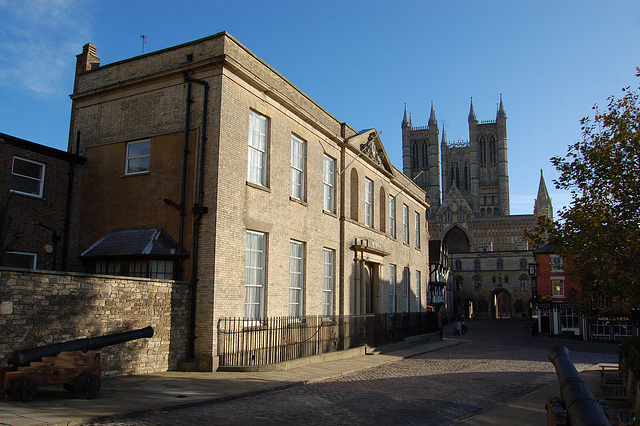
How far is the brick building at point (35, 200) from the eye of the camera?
50.1ft

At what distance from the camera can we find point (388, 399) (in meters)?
11.1

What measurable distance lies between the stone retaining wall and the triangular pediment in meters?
11.8

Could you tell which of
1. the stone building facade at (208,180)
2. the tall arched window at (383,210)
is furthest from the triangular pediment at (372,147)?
the stone building facade at (208,180)

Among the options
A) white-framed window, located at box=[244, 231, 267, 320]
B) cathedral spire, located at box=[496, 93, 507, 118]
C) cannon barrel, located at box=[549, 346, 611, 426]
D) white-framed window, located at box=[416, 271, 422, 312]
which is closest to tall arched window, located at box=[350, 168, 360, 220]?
white-framed window, located at box=[244, 231, 267, 320]

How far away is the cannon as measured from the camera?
8.74 meters

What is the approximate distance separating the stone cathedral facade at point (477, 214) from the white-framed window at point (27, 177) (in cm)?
5213

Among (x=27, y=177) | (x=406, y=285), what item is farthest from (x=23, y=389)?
(x=406, y=285)

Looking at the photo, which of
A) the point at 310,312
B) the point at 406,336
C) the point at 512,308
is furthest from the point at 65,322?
the point at 512,308

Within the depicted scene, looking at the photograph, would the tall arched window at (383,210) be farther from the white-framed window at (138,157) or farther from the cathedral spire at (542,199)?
the cathedral spire at (542,199)

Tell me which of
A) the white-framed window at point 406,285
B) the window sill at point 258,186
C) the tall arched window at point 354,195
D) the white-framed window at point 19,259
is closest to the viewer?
Result: the white-framed window at point 19,259

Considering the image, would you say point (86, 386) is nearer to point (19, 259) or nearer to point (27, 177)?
point (19, 259)

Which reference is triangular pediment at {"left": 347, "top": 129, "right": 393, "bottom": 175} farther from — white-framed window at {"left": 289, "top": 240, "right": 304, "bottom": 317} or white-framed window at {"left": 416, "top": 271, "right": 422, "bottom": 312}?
white-framed window at {"left": 416, "top": 271, "right": 422, "bottom": 312}

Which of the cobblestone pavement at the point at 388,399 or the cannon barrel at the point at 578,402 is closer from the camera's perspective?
the cannon barrel at the point at 578,402

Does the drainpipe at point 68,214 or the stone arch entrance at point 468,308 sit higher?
the drainpipe at point 68,214
